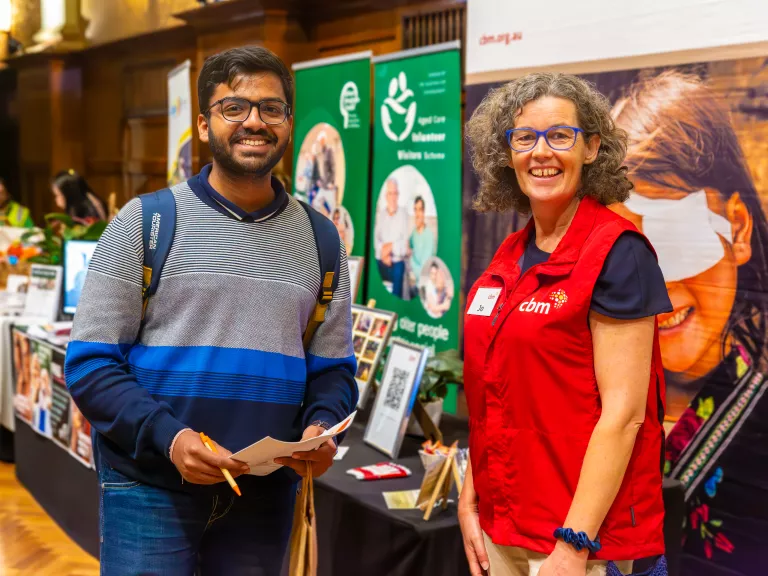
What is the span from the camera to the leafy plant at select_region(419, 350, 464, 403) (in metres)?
2.80

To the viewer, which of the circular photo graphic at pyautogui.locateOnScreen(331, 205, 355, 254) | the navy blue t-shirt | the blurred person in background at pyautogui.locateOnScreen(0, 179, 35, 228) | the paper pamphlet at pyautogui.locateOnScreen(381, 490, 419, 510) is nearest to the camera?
the navy blue t-shirt

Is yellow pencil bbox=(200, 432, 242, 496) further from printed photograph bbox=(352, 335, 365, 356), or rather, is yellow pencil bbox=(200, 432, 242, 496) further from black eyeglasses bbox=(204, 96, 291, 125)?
printed photograph bbox=(352, 335, 365, 356)

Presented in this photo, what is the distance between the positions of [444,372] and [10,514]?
8.57 ft

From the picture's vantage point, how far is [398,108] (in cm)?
434

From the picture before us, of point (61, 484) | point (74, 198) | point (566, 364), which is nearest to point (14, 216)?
point (74, 198)

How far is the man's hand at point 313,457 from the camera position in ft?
5.05

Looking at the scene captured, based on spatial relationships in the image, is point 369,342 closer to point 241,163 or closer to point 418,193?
point 418,193

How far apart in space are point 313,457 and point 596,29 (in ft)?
7.03

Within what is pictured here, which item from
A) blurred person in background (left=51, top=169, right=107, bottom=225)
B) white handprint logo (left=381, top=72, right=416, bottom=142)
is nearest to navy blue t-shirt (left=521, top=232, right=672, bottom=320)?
white handprint logo (left=381, top=72, right=416, bottom=142)

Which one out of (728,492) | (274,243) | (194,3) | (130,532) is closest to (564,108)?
(274,243)

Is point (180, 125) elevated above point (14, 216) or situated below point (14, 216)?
above

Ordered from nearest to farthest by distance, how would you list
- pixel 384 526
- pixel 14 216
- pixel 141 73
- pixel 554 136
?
pixel 554 136 < pixel 384 526 < pixel 14 216 < pixel 141 73

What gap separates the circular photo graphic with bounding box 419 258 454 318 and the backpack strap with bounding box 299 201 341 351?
2.32 m

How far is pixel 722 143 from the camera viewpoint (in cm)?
274
